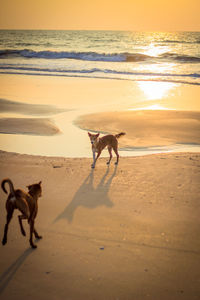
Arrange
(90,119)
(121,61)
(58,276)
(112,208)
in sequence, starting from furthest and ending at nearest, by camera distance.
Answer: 1. (121,61)
2. (90,119)
3. (112,208)
4. (58,276)

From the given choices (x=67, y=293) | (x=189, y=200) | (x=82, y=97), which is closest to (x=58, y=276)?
(x=67, y=293)

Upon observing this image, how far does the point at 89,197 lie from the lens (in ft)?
20.1

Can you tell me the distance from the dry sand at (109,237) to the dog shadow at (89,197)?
0.06 ft

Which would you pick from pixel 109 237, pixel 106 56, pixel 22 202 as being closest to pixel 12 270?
pixel 22 202

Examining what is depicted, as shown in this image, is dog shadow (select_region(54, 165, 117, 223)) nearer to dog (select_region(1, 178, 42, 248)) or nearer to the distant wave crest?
dog (select_region(1, 178, 42, 248))

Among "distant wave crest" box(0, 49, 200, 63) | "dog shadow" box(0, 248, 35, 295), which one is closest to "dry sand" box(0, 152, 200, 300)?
"dog shadow" box(0, 248, 35, 295)

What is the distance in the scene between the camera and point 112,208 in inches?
223

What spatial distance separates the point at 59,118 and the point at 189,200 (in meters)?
7.94

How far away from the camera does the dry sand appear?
380 centimetres

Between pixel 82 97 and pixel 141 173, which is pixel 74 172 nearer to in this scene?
pixel 141 173

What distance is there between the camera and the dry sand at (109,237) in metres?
3.80

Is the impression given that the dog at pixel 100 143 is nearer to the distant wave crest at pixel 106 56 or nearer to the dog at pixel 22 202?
the dog at pixel 22 202

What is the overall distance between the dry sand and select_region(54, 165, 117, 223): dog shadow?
0.02 m

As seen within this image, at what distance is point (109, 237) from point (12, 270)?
157cm
